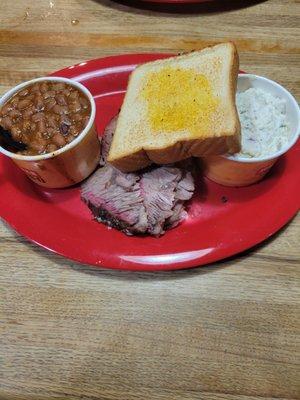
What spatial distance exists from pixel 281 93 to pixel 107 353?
965 mm

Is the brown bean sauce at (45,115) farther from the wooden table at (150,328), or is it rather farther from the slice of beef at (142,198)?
the wooden table at (150,328)

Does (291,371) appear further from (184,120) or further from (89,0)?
(89,0)

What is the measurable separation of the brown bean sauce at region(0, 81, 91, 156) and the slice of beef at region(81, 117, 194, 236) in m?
0.19

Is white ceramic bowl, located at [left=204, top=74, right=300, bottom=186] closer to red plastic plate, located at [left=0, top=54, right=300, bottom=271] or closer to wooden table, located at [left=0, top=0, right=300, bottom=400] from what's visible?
red plastic plate, located at [left=0, top=54, right=300, bottom=271]

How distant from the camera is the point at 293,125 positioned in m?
1.37

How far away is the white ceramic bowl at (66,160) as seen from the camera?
1.31 meters

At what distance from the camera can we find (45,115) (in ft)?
4.50

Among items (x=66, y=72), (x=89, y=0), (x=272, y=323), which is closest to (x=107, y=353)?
(x=272, y=323)

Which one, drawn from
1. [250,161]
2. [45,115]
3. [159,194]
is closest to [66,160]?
[45,115]

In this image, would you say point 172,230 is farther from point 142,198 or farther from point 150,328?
point 150,328

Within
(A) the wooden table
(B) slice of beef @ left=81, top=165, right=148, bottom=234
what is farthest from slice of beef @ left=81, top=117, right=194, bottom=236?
(A) the wooden table

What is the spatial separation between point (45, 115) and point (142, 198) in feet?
1.31

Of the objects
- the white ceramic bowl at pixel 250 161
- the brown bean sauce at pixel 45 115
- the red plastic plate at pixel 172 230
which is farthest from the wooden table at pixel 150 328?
the brown bean sauce at pixel 45 115

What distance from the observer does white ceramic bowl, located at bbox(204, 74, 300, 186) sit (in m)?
1.31
